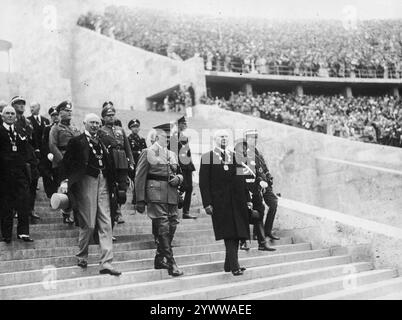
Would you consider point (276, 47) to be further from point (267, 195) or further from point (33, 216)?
point (33, 216)

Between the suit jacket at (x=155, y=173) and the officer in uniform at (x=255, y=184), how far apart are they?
94cm

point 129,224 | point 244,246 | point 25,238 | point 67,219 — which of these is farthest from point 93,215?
point 244,246

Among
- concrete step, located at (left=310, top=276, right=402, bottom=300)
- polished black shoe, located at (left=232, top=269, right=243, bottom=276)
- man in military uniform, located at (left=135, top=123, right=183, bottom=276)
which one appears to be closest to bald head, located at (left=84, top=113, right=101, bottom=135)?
man in military uniform, located at (left=135, top=123, right=183, bottom=276)

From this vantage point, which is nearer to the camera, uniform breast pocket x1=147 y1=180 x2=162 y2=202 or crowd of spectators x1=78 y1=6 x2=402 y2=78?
uniform breast pocket x1=147 y1=180 x2=162 y2=202

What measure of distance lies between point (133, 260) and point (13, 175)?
1619 millimetres

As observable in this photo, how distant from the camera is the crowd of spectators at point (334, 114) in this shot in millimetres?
20266

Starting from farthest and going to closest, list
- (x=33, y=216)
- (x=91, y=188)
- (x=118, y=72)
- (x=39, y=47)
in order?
1. (x=118, y=72)
2. (x=39, y=47)
3. (x=33, y=216)
4. (x=91, y=188)

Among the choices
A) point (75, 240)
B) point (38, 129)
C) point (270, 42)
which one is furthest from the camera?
point (270, 42)

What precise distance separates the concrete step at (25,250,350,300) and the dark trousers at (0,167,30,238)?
135 cm

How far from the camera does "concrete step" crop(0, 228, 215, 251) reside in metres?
6.12

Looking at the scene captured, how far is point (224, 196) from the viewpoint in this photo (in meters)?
6.36

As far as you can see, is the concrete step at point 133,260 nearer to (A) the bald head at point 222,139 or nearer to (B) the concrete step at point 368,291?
(B) the concrete step at point 368,291

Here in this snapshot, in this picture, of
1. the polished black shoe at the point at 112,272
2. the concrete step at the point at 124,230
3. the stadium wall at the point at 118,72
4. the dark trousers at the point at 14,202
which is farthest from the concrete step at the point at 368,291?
the stadium wall at the point at 118,72

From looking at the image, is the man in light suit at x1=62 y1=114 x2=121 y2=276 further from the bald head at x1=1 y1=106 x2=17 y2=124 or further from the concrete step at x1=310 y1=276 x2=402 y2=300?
the concrete step at x1=310 y1=276 x2=402 y2=300
